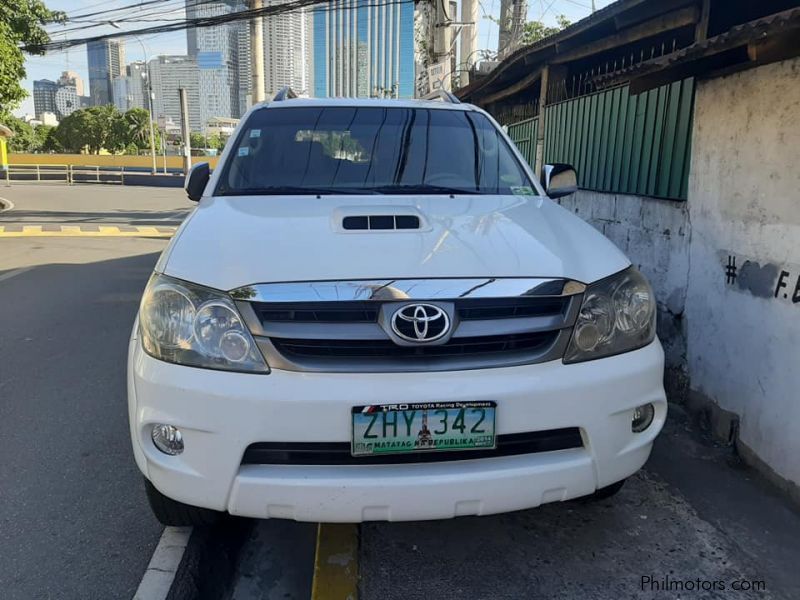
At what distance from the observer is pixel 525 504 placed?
214 cm

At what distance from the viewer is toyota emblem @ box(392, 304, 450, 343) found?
82.4 inches

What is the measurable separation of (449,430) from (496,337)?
0.34 metres

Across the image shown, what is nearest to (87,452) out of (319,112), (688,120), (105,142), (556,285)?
(319,112)

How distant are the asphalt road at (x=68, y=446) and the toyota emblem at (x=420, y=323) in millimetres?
1394

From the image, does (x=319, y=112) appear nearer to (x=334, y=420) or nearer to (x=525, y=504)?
(x=334, y=420)

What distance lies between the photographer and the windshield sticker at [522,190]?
3361 mm

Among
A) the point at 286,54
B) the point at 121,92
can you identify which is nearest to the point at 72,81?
the point at 121,92

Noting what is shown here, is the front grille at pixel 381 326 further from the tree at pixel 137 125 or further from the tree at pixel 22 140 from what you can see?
the tree at pixel 137 125

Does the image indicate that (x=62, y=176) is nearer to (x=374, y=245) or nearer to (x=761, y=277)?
(x=374, y=245)

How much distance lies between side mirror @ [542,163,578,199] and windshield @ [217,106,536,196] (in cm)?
19

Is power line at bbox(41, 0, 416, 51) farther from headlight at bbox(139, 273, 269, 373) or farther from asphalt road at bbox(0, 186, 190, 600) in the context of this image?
headlight at bbox(139, 273, 269, 373)

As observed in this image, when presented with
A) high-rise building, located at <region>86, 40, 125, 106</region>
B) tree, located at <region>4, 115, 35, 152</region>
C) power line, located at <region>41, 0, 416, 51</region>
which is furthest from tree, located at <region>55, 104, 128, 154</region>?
power line, located at <region>41, 0, 416, 51</region>

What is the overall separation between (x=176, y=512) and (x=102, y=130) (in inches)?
2790

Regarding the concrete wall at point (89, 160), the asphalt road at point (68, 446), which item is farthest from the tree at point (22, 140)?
the asphalt road at point (68, 446)
